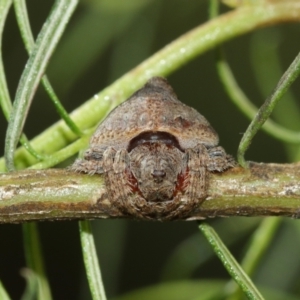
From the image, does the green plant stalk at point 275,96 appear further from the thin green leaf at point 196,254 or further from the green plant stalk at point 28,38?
the thin green leaf at point 196,254

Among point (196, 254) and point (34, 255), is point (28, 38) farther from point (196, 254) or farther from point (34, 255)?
point (196, 254)

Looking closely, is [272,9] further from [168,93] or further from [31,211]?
[31,211]

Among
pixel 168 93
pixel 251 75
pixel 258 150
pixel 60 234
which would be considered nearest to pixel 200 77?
pixel 251 75

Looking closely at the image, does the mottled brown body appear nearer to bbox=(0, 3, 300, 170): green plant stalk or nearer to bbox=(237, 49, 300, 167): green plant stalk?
bbox=(237, 49, 300, 167): green plant stalk

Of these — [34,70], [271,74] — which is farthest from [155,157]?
[271,74]

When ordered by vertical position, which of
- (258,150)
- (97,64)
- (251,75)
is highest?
(97,64)

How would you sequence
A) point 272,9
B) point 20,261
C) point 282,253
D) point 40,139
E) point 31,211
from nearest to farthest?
point 31,211
point 40,139
point 272,9
point 282,253
point 20,261

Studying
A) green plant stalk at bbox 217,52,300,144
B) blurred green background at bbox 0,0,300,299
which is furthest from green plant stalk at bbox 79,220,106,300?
blurred green background at bbox 0,0,300,299
